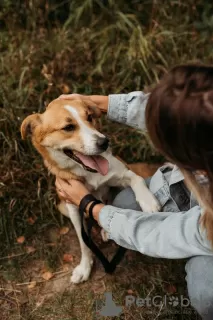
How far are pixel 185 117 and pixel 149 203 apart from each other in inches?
43.4

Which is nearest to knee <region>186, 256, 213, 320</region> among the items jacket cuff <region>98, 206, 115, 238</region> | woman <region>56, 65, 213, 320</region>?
woman <region>56, 65, 213, 320</region>

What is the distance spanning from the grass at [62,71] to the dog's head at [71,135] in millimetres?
621

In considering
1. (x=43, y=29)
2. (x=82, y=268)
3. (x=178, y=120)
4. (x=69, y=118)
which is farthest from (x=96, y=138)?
(x=43, y=29)

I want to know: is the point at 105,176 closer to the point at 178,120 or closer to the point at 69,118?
the point at 69,118

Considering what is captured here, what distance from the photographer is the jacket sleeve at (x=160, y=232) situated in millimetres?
1682

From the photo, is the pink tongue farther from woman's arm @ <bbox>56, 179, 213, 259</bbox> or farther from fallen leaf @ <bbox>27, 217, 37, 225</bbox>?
fallen leaf @ <bbox>27, 217, 37, 225</bbox>

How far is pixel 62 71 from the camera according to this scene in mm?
3584

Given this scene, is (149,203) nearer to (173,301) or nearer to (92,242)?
(92,242)

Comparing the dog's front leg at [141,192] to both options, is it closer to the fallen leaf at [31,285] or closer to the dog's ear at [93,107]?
the dog's ear at [93,107]

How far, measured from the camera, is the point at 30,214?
3.05m

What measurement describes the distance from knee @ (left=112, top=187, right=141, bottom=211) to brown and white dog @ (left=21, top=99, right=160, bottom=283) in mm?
49

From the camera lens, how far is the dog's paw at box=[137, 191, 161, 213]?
7.41 ft

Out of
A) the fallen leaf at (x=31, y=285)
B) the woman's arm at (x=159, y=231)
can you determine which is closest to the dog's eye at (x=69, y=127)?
the woman's arm at (x=159, y=231)

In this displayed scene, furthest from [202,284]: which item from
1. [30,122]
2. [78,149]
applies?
[30,122]
